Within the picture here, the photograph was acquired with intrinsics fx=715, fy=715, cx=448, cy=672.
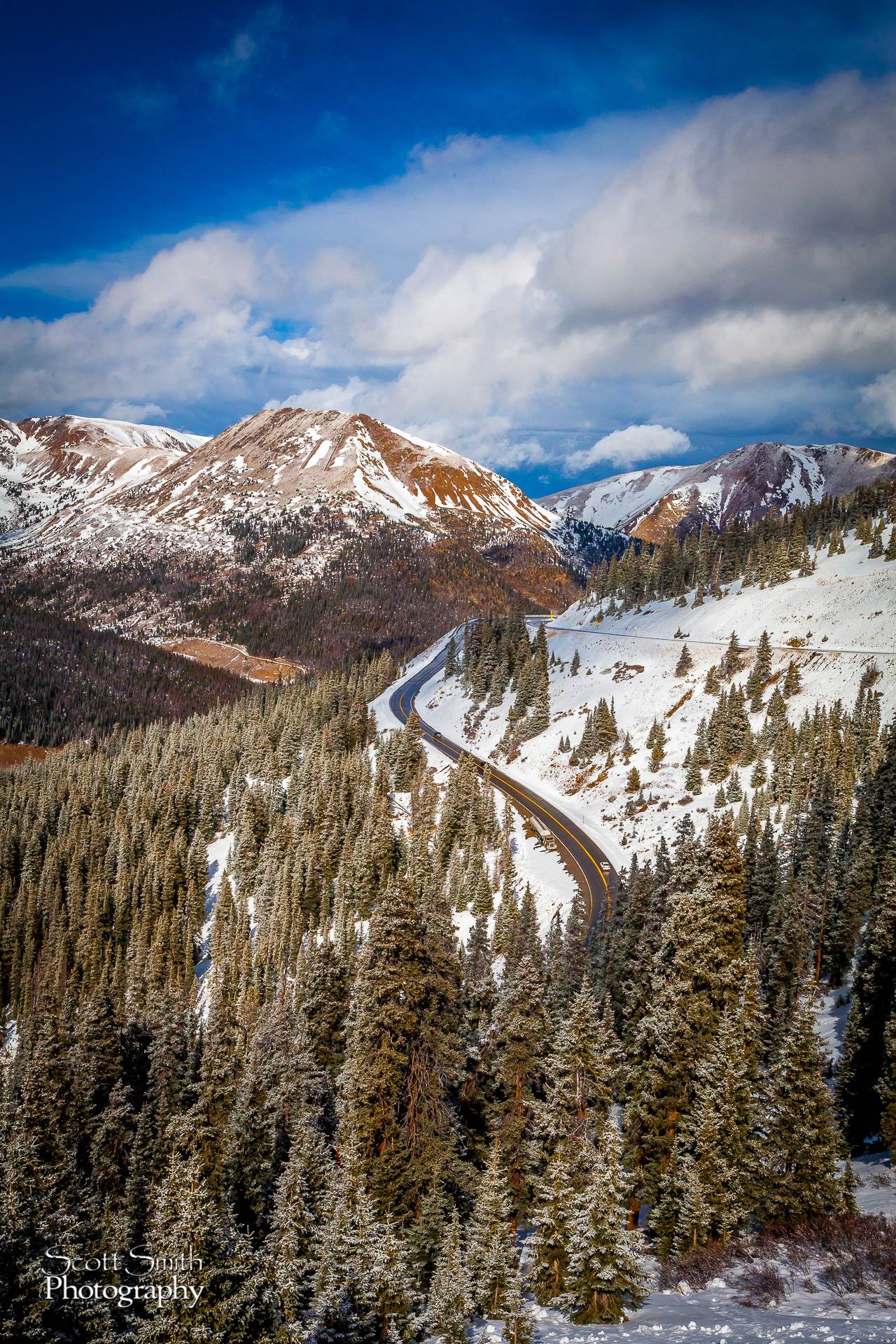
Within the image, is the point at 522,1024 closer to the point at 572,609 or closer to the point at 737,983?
the point at 737,983

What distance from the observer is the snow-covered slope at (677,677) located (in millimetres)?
86625

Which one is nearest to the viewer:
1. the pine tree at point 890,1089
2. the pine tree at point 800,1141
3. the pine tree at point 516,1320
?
the pine tree at point 516,1320

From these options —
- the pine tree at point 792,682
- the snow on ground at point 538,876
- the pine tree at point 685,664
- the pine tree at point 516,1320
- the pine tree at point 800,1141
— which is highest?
the pine tree at point 685,664

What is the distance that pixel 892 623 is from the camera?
9712 cm

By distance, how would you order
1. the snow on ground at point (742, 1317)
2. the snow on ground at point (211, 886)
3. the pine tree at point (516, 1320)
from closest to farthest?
1. the snow on ground at point (742, 1317)
2. the pine tree at point (516, 1320)
3. the snow on ground at point (211, 886)

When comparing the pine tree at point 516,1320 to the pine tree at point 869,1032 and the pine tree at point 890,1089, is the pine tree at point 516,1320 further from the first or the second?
the pine tree at point 869,1032

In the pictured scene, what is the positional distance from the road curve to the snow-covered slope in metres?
2.32

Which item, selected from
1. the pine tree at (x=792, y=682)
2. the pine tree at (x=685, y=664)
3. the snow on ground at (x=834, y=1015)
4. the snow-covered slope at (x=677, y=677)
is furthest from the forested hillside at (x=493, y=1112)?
the pine tree at (x=685, y=664)

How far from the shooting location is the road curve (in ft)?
225

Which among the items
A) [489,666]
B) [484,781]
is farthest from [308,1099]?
[489,666]

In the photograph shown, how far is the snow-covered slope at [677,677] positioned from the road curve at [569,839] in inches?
91.2

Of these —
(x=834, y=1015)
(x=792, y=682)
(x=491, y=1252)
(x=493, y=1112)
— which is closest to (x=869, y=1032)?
(x=834, y=1015)

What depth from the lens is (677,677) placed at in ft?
359

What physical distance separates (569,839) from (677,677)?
38136mm
